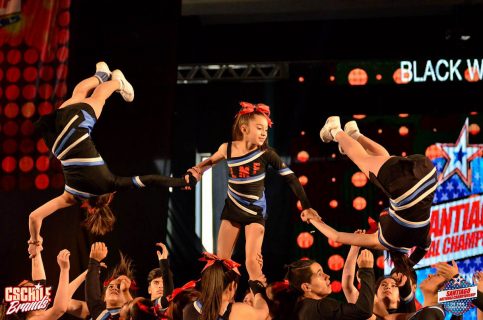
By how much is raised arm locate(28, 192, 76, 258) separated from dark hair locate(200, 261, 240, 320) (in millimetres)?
1620

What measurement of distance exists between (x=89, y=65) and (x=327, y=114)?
3.16 metres

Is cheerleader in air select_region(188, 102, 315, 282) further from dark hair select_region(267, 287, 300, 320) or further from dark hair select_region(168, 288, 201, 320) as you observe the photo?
dark hair select_region(168, 288, 201, 320)

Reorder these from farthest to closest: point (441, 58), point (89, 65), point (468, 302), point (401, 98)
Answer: point (401, 98) → point (441, 58) → point (89, 65) → point (468, 302)

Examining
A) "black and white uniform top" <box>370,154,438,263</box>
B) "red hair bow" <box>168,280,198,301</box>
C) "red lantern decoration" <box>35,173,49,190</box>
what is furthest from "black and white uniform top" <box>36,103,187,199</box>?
"red lantern decoration" <box>35,173,49,190</box>

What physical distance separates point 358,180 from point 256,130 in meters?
4.23

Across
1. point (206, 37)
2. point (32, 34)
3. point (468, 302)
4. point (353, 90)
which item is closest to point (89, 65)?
point (32, 34)

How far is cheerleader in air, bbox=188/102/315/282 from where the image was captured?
19.7ft

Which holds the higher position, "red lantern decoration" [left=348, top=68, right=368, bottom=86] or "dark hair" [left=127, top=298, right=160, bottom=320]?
"red lantern decoration" [left=348, top=68, right=368, bottom=86]

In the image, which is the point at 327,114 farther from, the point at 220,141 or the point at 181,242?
the point at 181,242

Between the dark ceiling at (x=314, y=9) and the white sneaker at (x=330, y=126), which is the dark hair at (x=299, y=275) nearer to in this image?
the white sneaker at (x=330, y=126)

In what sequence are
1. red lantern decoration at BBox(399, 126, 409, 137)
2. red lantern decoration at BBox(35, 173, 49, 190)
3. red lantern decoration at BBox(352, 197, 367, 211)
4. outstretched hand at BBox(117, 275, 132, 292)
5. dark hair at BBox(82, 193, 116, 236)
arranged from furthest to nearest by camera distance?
red lantern decoration at BBox(352, 197, 367, 211) < red lantern decoration at BBox(399, 126, 409, 137) < red lantern decoration at BBox(35, 173, 49, 190) < dark hair at BBox(82, 193, 116, 236) < outstretched hand at BBox(117, 275, 132, 292)

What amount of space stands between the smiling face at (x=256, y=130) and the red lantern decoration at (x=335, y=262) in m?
4.25

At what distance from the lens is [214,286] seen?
499 cm

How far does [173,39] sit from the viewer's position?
8.01 metres
